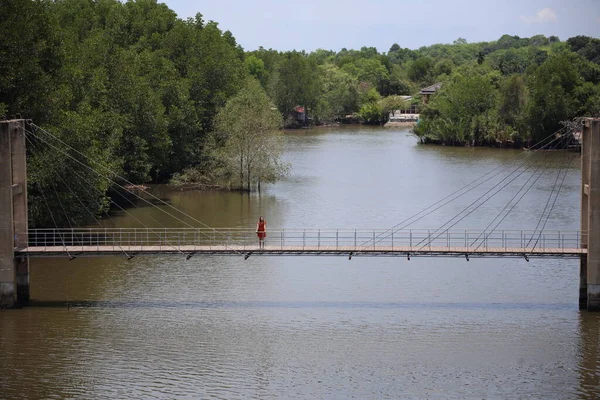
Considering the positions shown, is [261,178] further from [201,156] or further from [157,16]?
[157,16]

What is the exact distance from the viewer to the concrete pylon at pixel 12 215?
35.0 m

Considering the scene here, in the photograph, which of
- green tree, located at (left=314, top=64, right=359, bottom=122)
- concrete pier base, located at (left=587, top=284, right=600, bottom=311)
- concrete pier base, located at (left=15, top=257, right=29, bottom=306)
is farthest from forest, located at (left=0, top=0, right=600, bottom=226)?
concrete pier base, located at (left=587, top=284, right=600, bottom=311)

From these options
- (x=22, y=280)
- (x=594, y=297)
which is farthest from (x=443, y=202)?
(x=22, y=280)

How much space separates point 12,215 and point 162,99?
3288 cm

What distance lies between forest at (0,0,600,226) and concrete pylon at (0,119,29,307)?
741cm

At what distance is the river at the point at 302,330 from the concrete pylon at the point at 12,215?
90 centimetres

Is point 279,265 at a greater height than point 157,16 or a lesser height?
lesser

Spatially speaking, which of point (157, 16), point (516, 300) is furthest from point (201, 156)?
point (516, 300)

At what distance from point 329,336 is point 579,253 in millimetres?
9369

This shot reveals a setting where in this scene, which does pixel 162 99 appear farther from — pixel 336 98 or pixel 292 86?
pixel 336 98

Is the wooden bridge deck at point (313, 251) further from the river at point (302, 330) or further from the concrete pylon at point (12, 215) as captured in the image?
the river at point (302, 330)

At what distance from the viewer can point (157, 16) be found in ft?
266

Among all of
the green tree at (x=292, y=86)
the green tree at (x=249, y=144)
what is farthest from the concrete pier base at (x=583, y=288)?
the green tree at (x=292, y=86)

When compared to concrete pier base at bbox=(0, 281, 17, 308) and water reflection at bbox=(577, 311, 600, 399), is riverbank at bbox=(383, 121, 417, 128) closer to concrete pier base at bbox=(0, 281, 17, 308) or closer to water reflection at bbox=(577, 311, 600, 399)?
water reflection at bbox=(577, 311, 600, 399)
